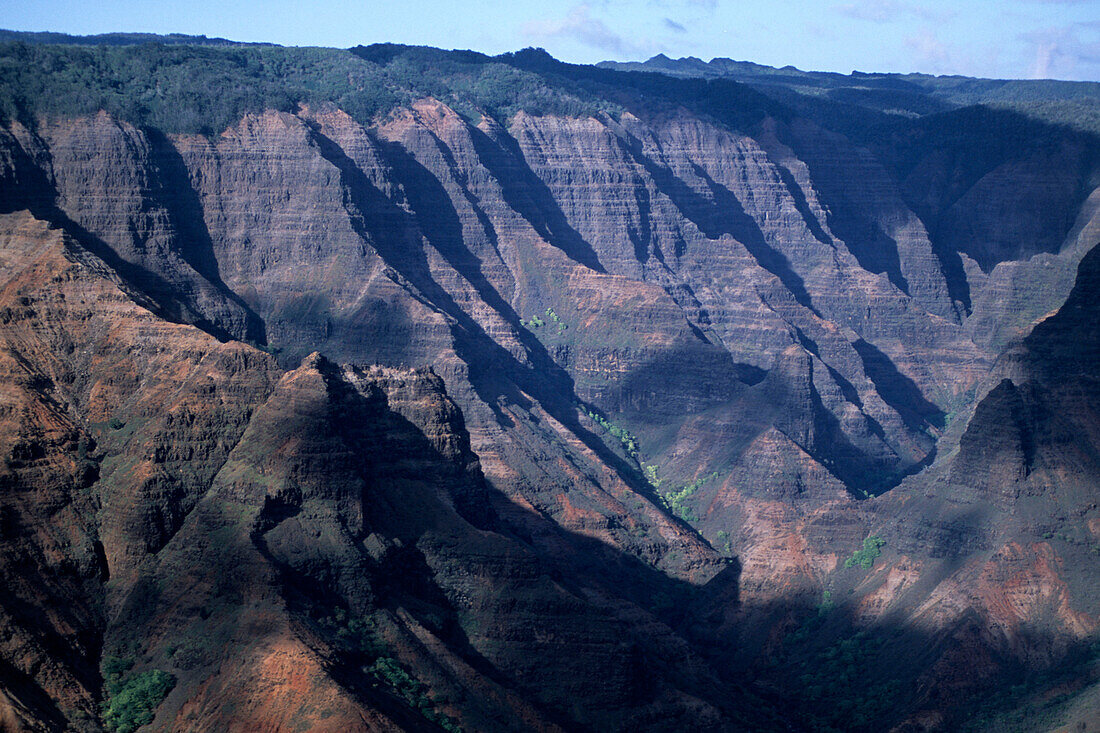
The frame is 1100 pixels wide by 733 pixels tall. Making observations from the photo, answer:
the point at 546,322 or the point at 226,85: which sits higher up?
the point at 226,85

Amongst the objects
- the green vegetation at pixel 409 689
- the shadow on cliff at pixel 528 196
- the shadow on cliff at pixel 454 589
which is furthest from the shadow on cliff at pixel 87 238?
the shadow on cliff at pixel 528 196

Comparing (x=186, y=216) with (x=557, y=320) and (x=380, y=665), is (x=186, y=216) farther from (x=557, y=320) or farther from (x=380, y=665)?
(x=380, y=665)

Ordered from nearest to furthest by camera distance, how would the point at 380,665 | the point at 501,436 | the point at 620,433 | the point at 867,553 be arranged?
1. the point at 380,665
2. the point at 867,553
3. the point at 501,436
4. the point at 620,433

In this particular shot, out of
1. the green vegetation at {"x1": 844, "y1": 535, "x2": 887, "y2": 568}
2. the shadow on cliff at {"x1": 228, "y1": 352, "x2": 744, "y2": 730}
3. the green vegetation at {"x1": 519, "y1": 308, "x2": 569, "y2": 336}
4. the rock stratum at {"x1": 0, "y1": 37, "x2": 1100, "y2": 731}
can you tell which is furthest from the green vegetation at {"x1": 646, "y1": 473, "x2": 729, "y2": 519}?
the shadow on cliff at {"x1": 228, "y1": 352, "x2": 744, "y2": 730}

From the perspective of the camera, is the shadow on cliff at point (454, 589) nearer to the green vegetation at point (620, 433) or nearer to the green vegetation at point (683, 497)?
the green vegetation at point (683, 497)

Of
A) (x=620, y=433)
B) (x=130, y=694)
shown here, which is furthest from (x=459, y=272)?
(x=130, y=694)

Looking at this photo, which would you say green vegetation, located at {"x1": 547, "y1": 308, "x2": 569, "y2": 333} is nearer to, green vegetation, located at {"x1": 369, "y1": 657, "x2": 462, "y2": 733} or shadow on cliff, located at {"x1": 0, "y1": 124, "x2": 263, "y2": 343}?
shadow on cliff, located at {"x1": 0, "y1": 124, "x2": 263, "y2": 343}
